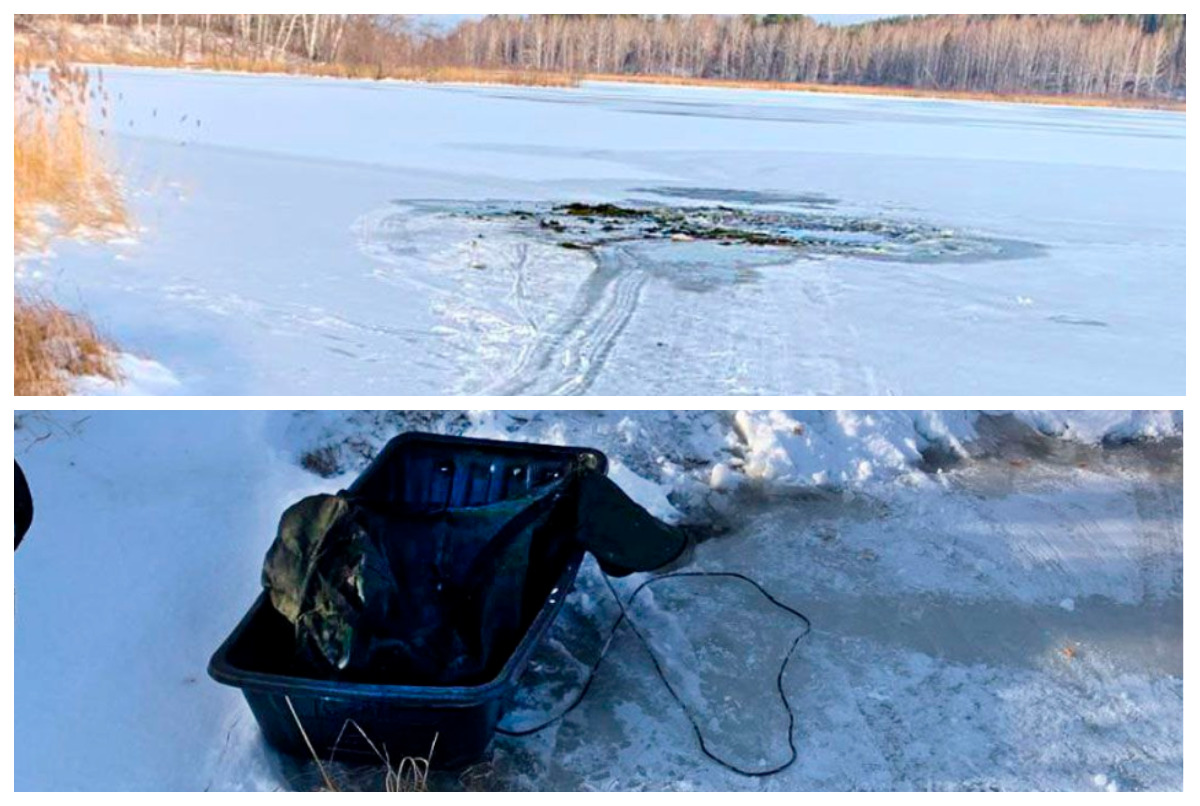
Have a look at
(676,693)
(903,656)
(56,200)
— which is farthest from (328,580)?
(56,200)

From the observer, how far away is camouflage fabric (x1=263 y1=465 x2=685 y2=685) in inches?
109

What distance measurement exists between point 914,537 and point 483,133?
5.33m

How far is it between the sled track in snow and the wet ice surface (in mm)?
762

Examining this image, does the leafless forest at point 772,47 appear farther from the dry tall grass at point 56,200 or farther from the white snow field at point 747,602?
the white snow field at point 747,602

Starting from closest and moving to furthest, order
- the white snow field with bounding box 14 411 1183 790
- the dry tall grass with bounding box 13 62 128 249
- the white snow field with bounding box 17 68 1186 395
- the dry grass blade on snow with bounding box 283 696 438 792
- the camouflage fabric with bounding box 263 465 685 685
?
the dry grass blade on snow with bounding box 283 696 438 792, the camouflage fabric with bounding box 263 465 685 685, the white snow field with bounding box 14 411 1183 790, the white snow field with bounding box 17 68 1186 395, the dry tall grass with bounding box 13 62 128 249

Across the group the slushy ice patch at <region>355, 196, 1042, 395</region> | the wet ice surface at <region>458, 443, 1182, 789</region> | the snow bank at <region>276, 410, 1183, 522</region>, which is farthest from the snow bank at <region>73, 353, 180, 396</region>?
the wet ice surface at <region>458, 443, 1182, 789</region>

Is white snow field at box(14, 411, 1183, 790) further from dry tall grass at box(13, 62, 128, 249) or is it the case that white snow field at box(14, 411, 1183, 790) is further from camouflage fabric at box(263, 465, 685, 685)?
dry tall grass at box(13, 62, 128, 249)

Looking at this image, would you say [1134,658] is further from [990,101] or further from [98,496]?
[990,101]

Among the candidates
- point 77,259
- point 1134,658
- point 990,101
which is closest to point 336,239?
point 77,259

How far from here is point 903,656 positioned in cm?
335

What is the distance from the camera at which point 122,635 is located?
10.5 ft

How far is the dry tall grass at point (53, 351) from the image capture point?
4023mm

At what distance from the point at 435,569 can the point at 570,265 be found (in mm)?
2395

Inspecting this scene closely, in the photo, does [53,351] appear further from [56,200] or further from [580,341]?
[580,341]
